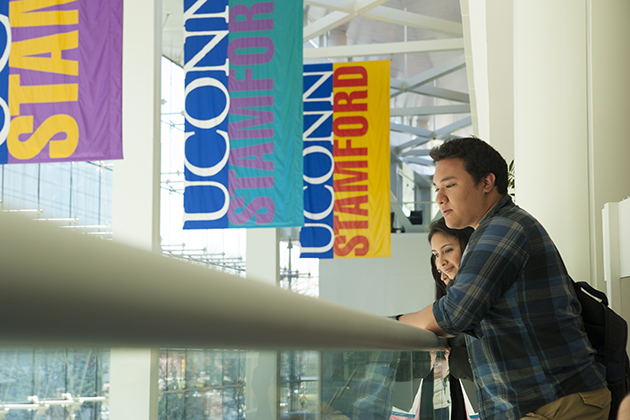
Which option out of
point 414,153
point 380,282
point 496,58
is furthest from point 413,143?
point 496,58

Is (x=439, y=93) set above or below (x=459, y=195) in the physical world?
above

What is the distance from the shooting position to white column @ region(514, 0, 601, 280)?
270 centimetres

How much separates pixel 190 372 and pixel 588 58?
2.71 metres

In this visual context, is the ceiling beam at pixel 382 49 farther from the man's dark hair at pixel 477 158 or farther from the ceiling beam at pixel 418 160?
the man's dark hair at pixel 477 158

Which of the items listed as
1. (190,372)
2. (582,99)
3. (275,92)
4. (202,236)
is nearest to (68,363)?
(190,372)

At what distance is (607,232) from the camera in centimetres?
225

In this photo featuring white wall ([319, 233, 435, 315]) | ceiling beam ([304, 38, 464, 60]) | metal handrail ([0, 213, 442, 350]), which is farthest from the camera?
white wall ([319, 233, 435, 315])

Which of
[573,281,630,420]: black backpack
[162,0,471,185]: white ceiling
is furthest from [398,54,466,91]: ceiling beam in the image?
[573,281,630,420]: black backpack

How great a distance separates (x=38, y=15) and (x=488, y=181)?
553cm

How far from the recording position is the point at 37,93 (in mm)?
6188

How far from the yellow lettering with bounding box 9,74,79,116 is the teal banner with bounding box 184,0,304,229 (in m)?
1.39

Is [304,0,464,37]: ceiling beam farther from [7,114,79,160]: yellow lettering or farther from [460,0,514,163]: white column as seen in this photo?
[7,114,79,160]: yellow lettering

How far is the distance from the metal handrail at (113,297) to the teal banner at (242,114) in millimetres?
6781

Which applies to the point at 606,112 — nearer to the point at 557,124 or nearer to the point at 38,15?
the point at 557,124
